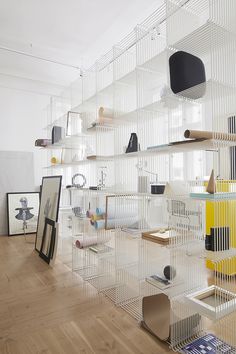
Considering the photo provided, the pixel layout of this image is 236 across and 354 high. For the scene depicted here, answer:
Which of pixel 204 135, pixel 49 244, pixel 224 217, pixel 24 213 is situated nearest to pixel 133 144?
pixel 204 135

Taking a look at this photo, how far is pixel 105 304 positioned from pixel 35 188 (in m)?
3.98

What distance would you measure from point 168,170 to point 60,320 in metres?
1.71

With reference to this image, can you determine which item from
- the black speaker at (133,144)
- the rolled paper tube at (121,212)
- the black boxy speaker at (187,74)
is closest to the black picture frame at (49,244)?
the rolled paper tube at (121,212)

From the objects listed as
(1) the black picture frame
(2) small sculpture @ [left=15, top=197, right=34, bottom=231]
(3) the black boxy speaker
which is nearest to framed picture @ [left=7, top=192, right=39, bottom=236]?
(2) small sculpture @ [left=15, top=197, right=34, bottom=231]

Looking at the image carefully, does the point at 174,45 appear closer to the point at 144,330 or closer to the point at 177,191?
the point at 177,191

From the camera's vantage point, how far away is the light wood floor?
6.17 feet

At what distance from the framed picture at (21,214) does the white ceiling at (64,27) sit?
8.75 ft

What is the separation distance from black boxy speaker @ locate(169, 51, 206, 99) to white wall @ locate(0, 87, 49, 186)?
467 centimetres

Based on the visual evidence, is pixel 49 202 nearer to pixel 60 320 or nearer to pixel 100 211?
Answer: pixel 100 211

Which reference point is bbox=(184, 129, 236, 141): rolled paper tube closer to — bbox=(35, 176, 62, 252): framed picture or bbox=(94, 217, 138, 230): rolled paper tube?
bbox=(94, 217, 138, 230): rolled paper tube

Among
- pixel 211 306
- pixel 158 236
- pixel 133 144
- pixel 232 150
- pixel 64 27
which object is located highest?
pixel 64 27

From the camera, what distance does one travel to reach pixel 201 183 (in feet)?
8.40

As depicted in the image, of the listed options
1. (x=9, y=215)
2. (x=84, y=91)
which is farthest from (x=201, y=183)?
(x=9, y=215)

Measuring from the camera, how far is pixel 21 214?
5508mm
